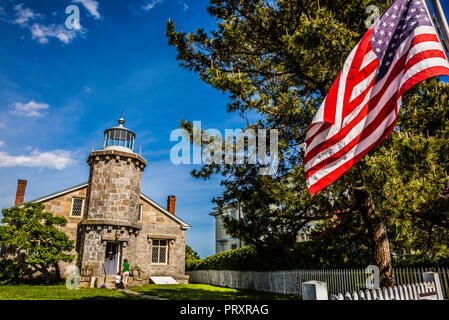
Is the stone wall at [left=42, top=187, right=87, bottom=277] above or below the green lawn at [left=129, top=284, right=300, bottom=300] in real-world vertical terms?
above

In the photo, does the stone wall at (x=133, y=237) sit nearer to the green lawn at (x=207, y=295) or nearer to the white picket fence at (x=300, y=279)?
the white picket fence at (x=300, y=279)

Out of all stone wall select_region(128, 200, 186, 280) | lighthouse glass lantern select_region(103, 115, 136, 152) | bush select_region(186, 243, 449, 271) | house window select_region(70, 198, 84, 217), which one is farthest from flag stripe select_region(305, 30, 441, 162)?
house window select_region(70, 198, 84, 217)

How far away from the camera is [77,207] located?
23.8 metres

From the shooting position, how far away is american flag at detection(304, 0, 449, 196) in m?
4.46

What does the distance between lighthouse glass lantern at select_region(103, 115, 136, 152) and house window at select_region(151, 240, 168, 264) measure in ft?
27.1

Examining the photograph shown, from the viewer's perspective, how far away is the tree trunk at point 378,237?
9.20m

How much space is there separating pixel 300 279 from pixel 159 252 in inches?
536

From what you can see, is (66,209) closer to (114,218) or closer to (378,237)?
(114,218)

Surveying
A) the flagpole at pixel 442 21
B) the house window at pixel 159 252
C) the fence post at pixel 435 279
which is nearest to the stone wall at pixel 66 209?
the house window at pixel 159 252

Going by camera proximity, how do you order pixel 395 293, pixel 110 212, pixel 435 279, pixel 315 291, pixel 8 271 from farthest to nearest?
pixel 110 212 → pixel 8 271 → pixel 435 279 → pixel 395 293 → pixel 315 291

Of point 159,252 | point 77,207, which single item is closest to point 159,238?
point 159,252

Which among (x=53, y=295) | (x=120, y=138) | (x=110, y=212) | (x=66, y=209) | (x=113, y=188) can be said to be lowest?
(x=53, y=295)

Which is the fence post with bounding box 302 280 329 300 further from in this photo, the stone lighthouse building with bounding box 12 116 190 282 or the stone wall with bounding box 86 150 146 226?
the stone wall with bounding box 86 150 146 226
